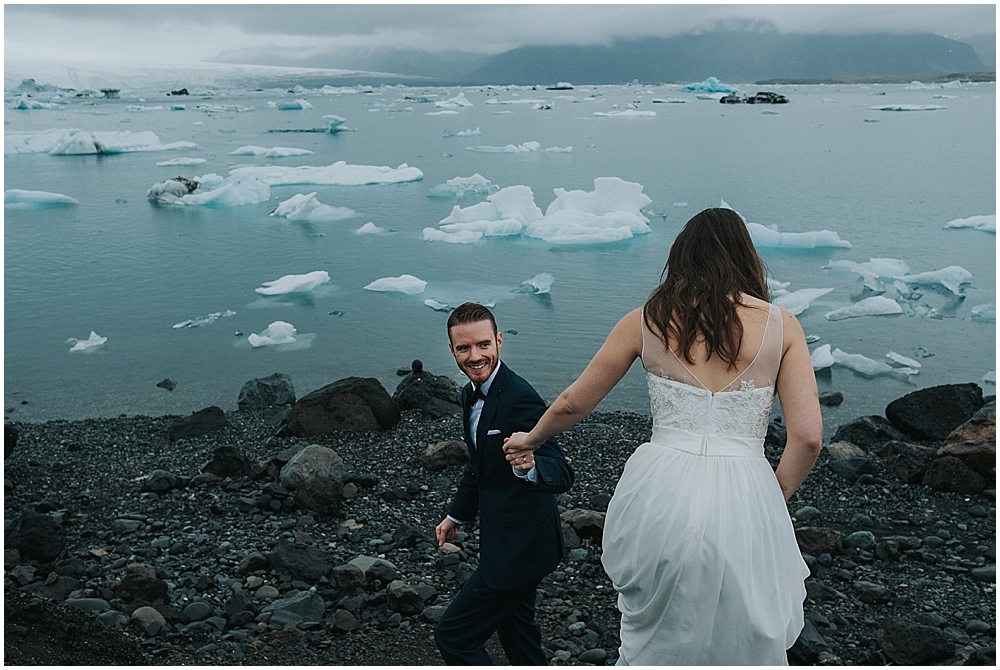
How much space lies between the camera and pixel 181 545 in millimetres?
4312

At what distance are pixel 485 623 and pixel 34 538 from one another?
103 inches

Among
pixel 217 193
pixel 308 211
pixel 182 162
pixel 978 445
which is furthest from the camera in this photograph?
pixel 182 162

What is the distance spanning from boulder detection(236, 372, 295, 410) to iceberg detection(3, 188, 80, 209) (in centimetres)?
1091

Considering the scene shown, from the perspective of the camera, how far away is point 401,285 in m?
10.3

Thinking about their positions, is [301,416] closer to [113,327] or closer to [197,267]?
[113,327]

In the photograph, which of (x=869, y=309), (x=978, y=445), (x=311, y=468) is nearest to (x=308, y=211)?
(x=869, y=309)

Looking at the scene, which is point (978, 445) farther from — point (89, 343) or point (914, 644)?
point (89, 343)

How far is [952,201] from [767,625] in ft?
49.9

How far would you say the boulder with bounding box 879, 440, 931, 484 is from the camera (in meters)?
5.19

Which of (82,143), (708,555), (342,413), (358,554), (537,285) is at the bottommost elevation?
(358,554)

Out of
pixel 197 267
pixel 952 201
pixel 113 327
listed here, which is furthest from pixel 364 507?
pixel 952 201

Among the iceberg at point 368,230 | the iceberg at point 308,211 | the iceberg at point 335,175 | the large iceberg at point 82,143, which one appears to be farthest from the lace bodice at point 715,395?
the large iceberg at point 82,143

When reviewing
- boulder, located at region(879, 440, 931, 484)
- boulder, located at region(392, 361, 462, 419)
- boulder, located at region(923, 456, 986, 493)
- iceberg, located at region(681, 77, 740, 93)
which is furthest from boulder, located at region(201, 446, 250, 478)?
iceberg, located at region(681, 77, 740, 93)

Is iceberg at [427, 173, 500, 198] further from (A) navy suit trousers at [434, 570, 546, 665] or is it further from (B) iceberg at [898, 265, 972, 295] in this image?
(A) navy suit trousers at [434, 570, 546, 665]
